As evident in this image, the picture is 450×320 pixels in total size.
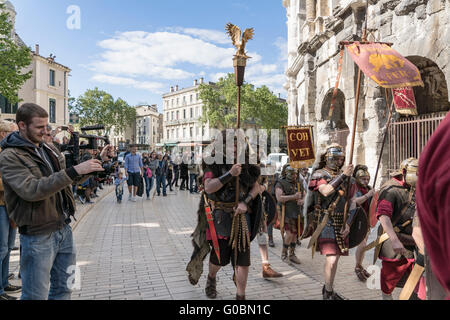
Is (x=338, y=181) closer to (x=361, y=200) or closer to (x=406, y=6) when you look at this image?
(x=361, y=200)

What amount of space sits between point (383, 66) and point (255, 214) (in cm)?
241

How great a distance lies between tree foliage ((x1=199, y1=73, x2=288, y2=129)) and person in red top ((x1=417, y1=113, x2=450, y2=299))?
42002mm

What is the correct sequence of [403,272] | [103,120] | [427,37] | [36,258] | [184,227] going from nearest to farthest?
[36,258]
[403,272]
[427,37]
[184,227]
[103,120]

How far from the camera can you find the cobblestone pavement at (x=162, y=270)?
13.2 ft

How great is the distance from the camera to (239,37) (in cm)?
388

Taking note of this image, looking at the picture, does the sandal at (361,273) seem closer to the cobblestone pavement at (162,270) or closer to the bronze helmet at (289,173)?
the cobblestone pavement at (162,270)

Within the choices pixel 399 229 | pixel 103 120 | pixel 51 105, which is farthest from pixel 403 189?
pixel 103 120

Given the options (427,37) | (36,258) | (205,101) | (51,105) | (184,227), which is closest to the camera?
(36,258)
